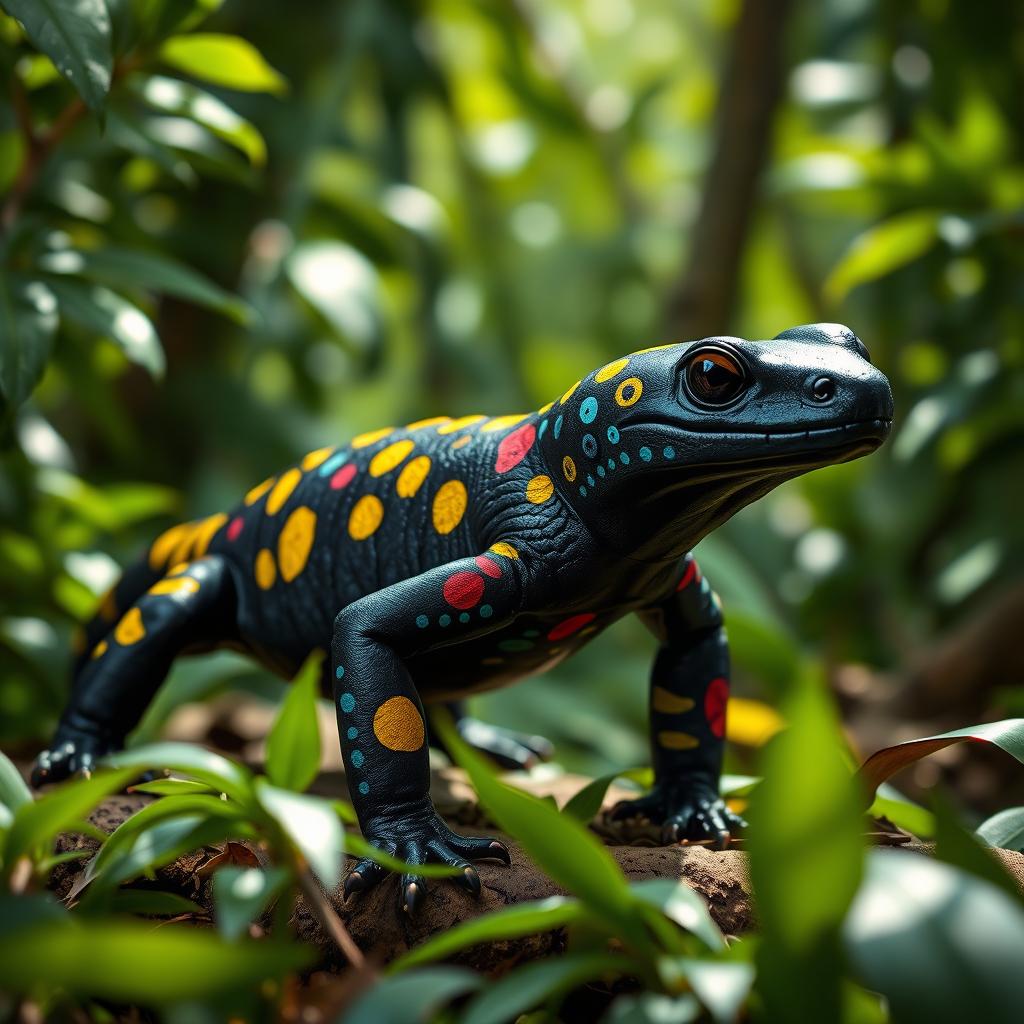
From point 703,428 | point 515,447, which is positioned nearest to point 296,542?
point 515,447

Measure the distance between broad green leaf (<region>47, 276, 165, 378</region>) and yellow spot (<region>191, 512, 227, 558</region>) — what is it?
28cm

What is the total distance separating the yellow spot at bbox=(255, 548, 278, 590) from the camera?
1.93 m

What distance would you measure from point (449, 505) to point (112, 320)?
0.70 m

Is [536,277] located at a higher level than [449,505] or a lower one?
lower

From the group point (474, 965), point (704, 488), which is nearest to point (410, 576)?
point (704, 488)

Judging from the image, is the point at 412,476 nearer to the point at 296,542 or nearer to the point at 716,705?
the point at 296,542

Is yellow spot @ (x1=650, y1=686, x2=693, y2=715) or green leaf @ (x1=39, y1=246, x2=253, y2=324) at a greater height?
green leaf @ (x1=39, y1=246, x2=253, y2=324)

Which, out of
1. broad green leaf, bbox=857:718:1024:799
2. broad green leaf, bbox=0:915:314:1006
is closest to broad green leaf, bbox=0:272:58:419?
broad green leaf, bbox=0:915:314:1006

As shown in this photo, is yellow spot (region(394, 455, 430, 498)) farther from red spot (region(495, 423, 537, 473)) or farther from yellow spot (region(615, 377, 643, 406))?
yellow spot (region(615, 377, 643, 406))

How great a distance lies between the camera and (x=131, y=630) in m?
1.89

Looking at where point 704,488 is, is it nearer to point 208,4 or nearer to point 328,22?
point 208,4

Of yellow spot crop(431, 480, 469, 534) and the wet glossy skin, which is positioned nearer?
the wet glossy skin

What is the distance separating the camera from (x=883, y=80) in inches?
159

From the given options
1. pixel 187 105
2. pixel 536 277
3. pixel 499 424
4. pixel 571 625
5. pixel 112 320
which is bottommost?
pixel 536 277
